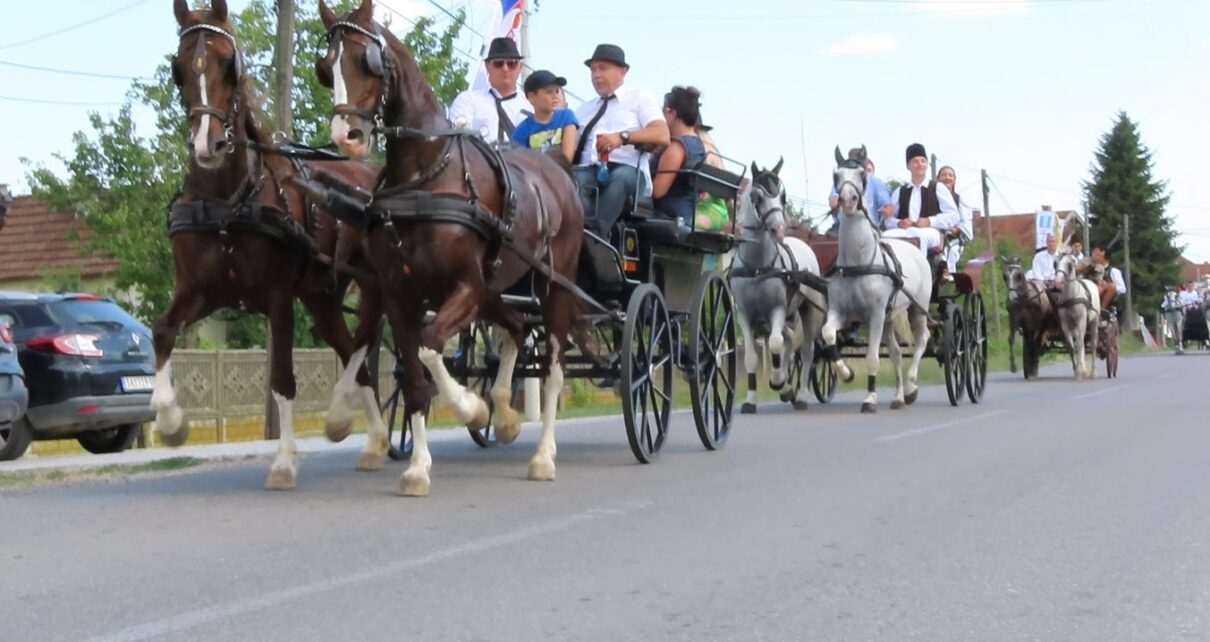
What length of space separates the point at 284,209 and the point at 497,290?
1.33 metres

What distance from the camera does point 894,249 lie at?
18797 mm

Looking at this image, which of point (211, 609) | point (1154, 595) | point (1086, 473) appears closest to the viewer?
point (211, 609)

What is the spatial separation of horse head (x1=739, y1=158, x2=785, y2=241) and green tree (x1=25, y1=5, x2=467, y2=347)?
49.5 ft

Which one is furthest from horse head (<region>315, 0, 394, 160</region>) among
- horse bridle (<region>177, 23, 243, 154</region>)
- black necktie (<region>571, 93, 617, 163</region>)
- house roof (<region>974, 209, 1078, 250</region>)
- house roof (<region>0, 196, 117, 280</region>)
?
house roof (<region>974, 209, 1078, 250</region>)

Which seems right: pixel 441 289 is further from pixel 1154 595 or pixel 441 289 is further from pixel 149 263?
pixel 149 263

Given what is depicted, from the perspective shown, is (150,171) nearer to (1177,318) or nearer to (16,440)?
(16,440)

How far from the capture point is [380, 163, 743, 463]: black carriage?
11.1 m

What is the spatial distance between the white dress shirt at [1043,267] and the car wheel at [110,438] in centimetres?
1911

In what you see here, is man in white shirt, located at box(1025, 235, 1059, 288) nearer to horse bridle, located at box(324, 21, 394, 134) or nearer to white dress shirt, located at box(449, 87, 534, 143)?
white dress shirt, located at box(449, 87, 534, 143)

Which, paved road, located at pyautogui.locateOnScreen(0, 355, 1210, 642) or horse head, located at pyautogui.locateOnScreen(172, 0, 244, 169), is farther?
horse head, located at pyautogui.locateOnScreen(172, 0, 244, 169)

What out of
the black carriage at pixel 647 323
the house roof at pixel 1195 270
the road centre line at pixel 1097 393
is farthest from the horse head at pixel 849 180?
the house roof at pixel 1195 270

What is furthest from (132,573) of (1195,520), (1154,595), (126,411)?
(126,411)

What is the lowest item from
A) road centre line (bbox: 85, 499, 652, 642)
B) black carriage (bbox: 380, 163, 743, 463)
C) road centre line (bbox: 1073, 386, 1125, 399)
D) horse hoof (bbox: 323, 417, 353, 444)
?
road centre line (bbox: 85, 499, 652, 642)

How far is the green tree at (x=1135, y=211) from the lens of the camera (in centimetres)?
9144
